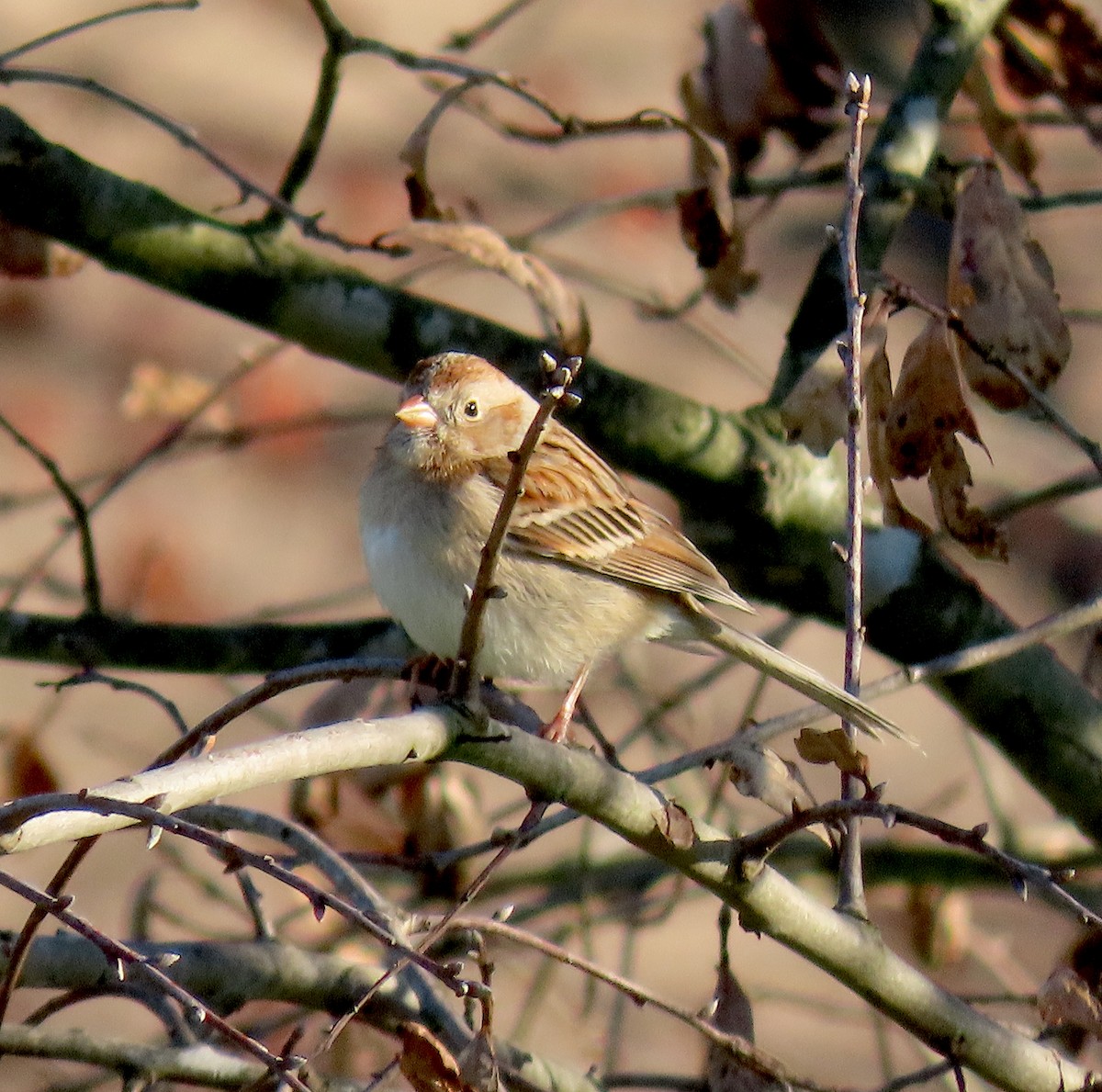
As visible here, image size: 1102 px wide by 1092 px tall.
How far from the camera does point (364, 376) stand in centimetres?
520

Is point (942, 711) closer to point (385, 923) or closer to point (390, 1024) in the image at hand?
point (390, 1024)

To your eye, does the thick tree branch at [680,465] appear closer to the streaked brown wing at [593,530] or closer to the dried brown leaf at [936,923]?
the streaked brown wing at [593,530]

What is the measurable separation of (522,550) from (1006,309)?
99cm

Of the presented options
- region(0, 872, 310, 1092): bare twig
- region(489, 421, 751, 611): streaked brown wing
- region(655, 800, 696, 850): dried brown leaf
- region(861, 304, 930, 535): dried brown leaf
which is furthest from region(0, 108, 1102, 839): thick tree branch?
region(0, 872, 310, 1092): bare twig

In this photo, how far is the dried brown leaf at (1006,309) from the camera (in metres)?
1.84

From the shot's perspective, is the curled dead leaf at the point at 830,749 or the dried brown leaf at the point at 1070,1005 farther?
the dried brown leaf at the point at 1070,1005

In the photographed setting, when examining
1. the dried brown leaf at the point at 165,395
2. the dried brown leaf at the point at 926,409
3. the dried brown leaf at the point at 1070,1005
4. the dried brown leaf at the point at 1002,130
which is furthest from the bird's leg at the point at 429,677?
the dried brown leaf at the point at 165,395

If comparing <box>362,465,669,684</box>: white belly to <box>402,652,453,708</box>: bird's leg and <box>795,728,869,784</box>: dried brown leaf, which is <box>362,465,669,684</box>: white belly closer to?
<box>402,652,453,708</box>: bird's leg

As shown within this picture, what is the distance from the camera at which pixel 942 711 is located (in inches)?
202

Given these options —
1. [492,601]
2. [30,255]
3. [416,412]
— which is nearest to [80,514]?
[30,255]

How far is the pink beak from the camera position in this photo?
2.54 m

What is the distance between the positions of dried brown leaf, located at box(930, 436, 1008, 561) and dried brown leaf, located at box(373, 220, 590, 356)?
74 centimetres

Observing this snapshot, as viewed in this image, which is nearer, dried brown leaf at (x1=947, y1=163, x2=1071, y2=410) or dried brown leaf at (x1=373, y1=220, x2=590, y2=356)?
dried brown leaf at (x1=947, y1=163, x2=1071, y2=410)

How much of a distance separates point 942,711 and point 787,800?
3.57 meters
